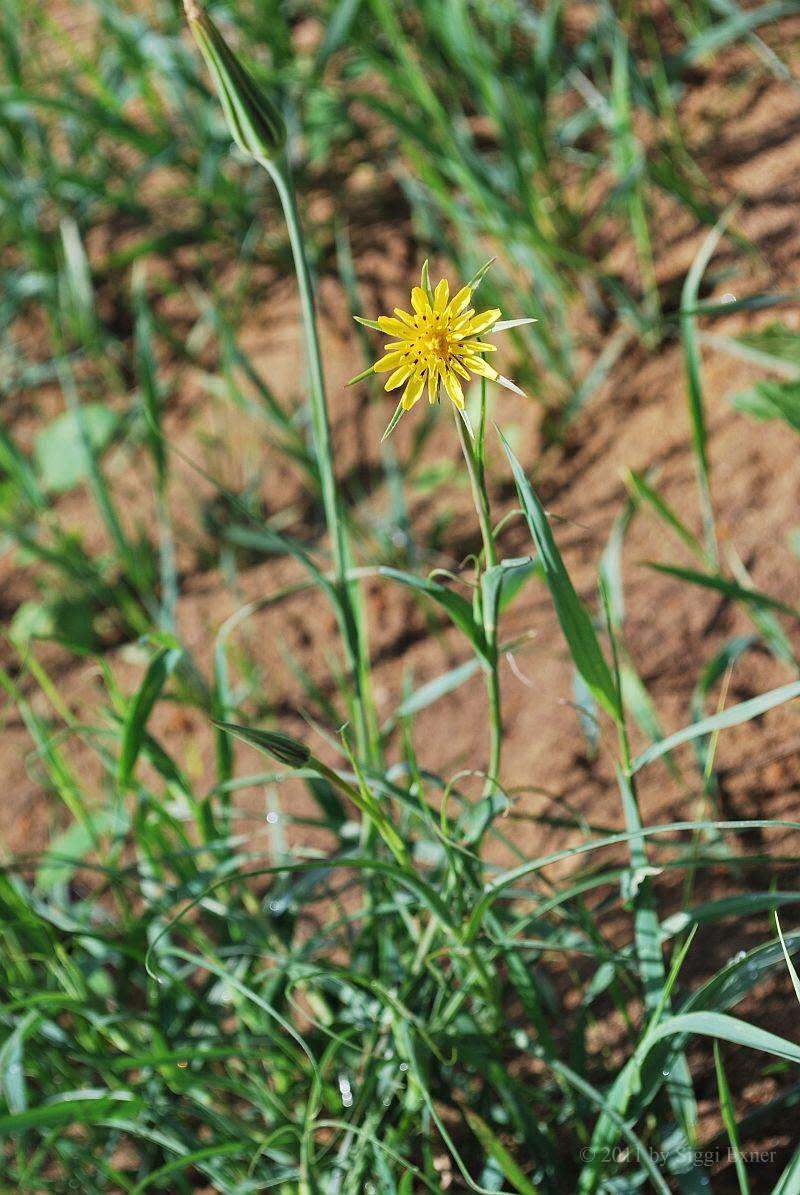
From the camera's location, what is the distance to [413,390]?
69cm

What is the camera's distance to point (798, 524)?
1.39m

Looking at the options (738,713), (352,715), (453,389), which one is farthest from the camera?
(352,715)

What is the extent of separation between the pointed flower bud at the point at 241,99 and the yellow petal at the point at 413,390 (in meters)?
0.26

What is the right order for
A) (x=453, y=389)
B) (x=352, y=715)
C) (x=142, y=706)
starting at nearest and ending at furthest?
1. (x=453, y=389)
2. (x=142, y=706)
3. (x=352, y=715)

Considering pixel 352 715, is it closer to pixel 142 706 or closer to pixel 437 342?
pixel 142 706

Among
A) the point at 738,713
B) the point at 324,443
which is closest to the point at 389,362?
the point at 324,443

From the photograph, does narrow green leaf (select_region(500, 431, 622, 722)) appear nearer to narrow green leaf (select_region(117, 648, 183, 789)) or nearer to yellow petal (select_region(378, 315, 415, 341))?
yellow petal (select_region(378, 315, 415, 341))

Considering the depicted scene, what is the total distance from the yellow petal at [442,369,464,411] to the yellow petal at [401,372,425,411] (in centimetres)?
2

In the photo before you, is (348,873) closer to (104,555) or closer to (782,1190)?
(782,1190)

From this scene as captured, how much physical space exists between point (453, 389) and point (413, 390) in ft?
0.10

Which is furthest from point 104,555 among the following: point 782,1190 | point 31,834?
point 782,1190

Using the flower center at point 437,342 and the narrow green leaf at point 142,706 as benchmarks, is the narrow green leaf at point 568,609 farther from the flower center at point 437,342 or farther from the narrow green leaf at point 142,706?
the narrow green leaf at point 142,706

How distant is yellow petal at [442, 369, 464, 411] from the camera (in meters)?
0.66

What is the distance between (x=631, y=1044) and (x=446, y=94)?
1.52 meters
